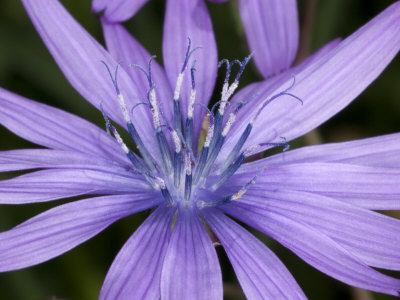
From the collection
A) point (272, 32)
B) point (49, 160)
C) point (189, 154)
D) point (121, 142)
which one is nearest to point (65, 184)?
point (49, 160)

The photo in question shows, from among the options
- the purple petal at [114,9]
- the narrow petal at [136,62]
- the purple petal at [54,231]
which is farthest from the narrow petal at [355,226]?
the purple petal at [114,9]

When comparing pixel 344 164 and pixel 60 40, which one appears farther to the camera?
pixel 60 40

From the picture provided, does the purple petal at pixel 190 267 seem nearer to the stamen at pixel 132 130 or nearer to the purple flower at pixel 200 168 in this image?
the purple flower at pixel 200 168

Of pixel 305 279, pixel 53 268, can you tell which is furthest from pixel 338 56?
pixel 53 268

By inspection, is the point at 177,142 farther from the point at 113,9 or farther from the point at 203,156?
the point at 113,9

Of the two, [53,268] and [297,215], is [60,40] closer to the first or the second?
[297,215]
